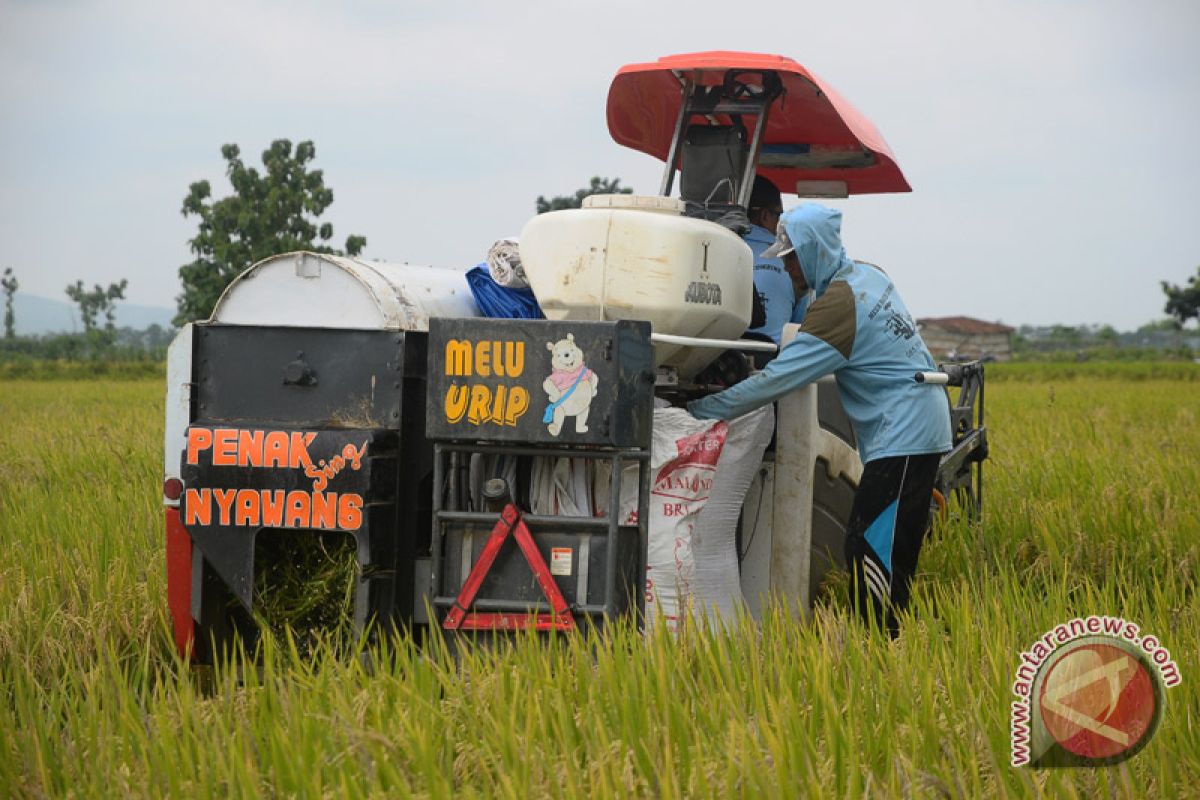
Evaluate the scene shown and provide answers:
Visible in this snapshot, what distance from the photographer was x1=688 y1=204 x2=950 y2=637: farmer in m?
4.82

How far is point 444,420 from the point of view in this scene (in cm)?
404

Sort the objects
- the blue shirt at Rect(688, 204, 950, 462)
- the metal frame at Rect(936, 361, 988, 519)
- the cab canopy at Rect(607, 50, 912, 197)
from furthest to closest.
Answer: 1. the metal frame at Rect(936, 361, 988, 519)
2. the cab canopy at Rect(607, 50, 912, 197)
3. the blue shirt at Rect(688, 204, 950, 462)

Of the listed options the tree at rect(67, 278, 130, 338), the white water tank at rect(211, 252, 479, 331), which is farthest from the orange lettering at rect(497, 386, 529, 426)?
the tree at rect(67, 278, 130, 338)

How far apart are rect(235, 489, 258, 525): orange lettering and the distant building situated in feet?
153

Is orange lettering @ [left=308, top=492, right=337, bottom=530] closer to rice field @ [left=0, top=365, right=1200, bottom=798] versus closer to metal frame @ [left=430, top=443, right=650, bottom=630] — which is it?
metal frame @ [left=430, top=443, right=650, bottom=630]

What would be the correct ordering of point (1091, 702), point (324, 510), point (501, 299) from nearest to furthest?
point (1091, 702), point (324, 510), point (501, 299)

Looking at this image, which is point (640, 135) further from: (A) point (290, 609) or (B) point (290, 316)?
(A) point (290, 609)

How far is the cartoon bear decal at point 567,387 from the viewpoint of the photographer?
13.0ft

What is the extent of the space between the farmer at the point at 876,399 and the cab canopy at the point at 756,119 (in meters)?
0.83

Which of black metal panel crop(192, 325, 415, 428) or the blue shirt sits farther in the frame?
the blue shirt

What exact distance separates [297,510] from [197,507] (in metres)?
0.33

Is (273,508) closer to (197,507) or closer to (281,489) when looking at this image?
(281,489)

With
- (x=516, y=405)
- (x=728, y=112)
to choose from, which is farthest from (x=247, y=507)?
(x=728, y=112)

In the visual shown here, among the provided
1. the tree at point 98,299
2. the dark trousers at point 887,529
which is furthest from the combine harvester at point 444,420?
the tree at point 98,299
